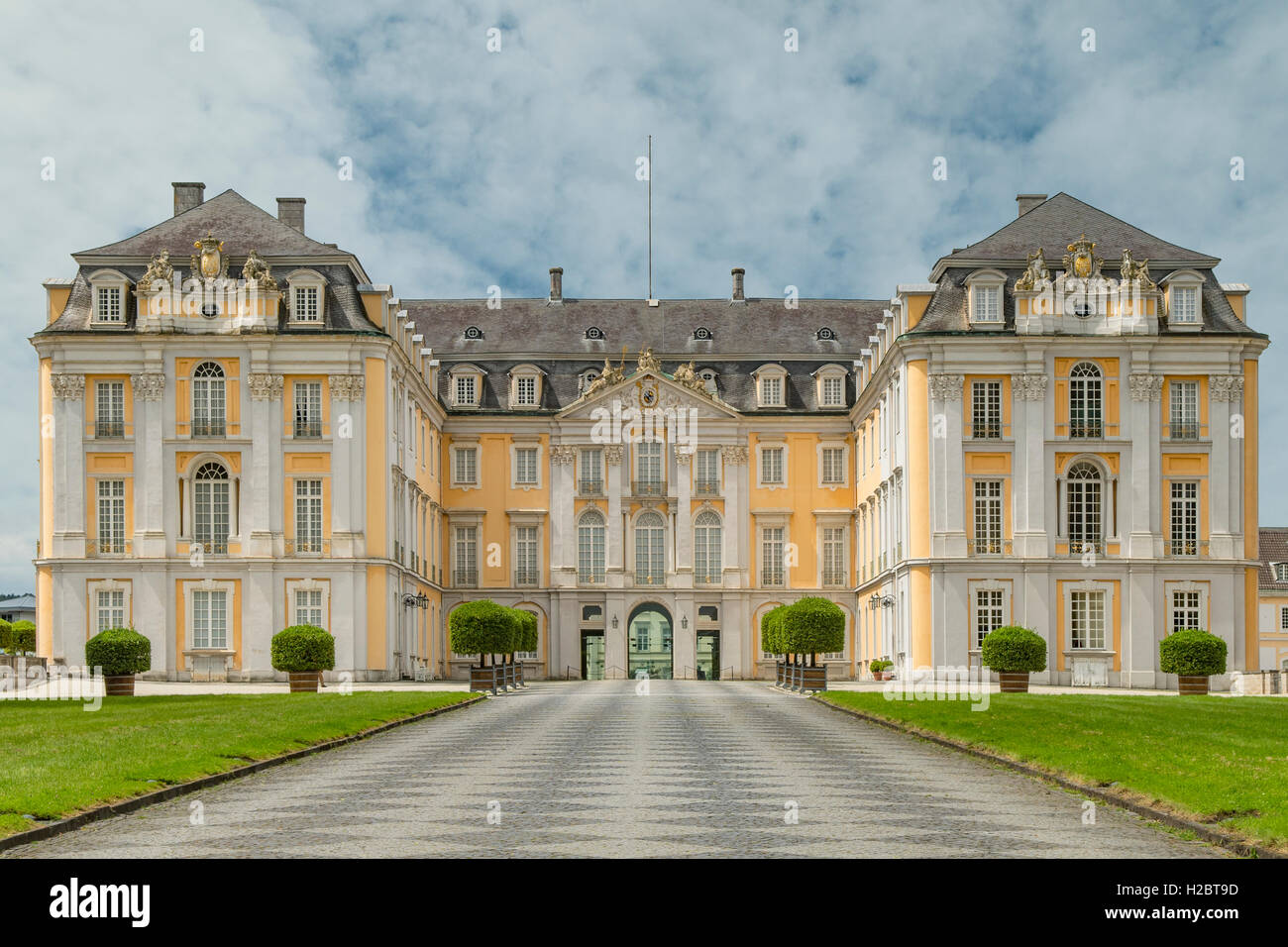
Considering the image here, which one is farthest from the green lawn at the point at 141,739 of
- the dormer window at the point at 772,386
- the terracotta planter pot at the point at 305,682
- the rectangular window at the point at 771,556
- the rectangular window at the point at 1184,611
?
the dormer window at the point at 772,386

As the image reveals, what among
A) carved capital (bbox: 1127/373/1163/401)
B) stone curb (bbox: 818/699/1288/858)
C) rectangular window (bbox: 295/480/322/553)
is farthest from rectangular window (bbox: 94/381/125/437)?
stone curb (bbox: 818/699/1288/858)

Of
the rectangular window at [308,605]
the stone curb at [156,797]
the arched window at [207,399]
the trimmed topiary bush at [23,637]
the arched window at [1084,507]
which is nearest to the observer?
the stone curb at [156,797]

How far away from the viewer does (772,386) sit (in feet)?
217

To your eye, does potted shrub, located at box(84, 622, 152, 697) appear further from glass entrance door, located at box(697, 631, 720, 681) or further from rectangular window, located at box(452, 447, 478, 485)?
glass entrance door, located at box(697, 631, 720, 681)

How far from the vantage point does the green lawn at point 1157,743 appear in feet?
43.0

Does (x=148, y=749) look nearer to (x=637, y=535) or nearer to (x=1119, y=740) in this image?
(x=1119, y=740)

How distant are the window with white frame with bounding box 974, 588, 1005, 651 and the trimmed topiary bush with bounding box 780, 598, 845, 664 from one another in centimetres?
731

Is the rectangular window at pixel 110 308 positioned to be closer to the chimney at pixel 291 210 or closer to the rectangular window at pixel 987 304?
the chimney at pixel 291 210

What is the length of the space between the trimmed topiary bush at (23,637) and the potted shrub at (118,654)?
22.1 meters

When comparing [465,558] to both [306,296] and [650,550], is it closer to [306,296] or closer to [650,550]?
[650,550]

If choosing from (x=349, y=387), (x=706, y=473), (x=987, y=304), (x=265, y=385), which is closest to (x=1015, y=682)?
(x=987, y=304)

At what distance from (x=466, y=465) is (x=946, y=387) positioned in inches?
911
